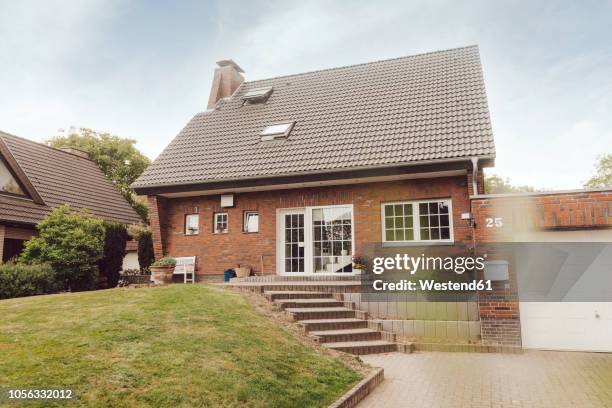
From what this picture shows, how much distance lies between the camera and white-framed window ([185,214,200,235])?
15.2 meters

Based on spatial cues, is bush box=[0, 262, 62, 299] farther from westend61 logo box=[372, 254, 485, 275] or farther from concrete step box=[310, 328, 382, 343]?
westend61 logo box=[372, 254, 485, 275]

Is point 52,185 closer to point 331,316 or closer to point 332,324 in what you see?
point 331,316

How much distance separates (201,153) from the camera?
52.2 feet

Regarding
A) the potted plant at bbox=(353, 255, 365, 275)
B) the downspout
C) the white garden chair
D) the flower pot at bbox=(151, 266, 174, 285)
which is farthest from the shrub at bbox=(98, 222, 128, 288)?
the downspout

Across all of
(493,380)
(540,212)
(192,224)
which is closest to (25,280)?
(192,224)

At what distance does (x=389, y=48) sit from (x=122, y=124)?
22722 millimetres

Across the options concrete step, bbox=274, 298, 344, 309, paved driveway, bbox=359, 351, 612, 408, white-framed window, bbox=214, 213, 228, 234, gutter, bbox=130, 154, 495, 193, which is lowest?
paved driveway, bbox=359, 351, 612, 408

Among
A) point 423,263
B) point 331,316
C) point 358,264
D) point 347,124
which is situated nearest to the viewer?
point 331,316

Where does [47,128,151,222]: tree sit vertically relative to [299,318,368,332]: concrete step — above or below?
above

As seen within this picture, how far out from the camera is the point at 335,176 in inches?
517

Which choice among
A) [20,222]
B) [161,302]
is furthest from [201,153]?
[161,302]

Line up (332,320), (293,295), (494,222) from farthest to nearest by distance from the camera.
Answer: (293,295)
(332,320)
(494,222)

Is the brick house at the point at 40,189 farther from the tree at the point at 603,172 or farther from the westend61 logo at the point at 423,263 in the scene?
the tree at the point at 603,172

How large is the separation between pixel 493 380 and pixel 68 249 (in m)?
11.8
